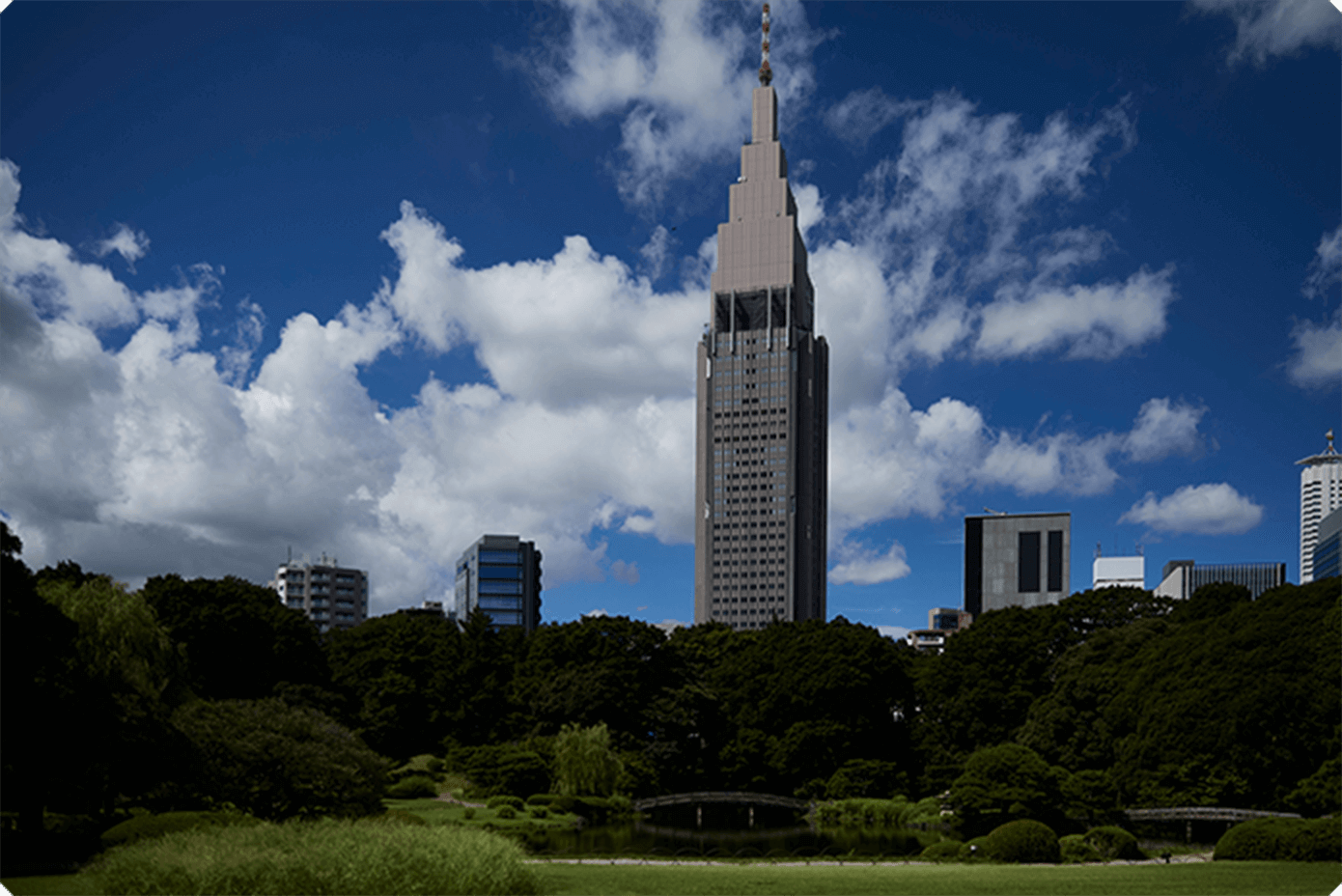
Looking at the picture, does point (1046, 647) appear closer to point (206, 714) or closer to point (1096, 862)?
point (1096, 862)

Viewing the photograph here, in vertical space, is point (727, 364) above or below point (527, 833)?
above

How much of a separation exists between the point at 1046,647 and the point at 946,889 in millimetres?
26588

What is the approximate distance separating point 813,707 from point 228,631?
22281 mm

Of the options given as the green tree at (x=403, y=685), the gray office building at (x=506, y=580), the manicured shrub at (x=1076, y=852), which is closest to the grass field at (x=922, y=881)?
the manicured shrub at (x=1076, y=852)

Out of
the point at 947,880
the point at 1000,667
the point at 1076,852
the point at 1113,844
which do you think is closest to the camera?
the point at 947,880

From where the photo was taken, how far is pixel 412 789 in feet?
119

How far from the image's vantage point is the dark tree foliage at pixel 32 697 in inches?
703

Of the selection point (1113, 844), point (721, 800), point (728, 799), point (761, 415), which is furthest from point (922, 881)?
point (761, 415)

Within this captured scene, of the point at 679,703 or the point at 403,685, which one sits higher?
the point at 403,685

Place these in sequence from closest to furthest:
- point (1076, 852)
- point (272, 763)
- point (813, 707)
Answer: point (272, 763) → point (1076, 852) → point (813, 707)

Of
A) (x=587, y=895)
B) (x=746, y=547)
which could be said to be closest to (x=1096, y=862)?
(x=587, y=895)

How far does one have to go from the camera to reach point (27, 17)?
2298 centimetres

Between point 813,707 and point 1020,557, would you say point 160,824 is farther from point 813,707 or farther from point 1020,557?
point 1020,557

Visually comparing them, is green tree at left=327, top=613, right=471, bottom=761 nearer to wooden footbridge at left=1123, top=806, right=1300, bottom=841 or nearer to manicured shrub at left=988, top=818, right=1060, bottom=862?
wooden footbridge at left=1123, top=806, right=1300, bottom=841
